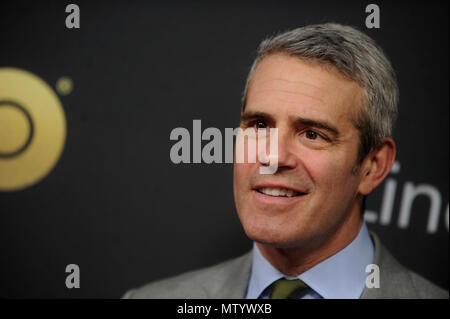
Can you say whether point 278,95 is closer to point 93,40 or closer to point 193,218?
point 193,218

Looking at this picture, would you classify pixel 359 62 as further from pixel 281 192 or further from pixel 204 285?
pixel 204 285

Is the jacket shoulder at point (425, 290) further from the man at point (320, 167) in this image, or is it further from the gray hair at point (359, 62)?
the gray hair at point (359, 62)

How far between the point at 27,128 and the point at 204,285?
107 cm

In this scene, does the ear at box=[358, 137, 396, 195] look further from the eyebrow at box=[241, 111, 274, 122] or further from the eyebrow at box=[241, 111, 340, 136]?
the eyebrow at box=[241, 111, 274, 122]

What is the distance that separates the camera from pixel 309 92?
1.47 metres

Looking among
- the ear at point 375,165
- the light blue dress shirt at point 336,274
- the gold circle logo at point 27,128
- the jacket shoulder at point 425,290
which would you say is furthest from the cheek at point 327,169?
the gold circle logo at point 27,128

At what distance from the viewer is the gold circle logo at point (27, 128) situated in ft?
7.18

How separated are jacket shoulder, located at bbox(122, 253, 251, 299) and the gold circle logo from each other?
0.76 m

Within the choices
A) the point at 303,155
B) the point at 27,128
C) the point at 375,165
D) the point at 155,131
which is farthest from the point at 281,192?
the point at 27,128

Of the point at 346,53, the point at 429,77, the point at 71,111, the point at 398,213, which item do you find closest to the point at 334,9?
the point at 429,77

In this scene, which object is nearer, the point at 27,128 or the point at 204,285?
the point at 204,285

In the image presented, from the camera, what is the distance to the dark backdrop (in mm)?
2156

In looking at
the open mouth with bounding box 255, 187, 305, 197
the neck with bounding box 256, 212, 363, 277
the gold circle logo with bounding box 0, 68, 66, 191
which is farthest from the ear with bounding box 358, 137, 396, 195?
the gold circle logo with bounding box 0, 68, 66, 191

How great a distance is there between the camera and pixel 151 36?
2.21 m
